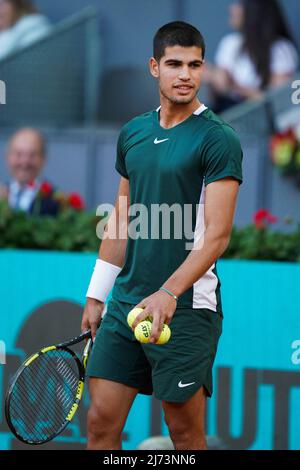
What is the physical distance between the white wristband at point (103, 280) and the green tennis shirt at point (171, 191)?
0.54 feet

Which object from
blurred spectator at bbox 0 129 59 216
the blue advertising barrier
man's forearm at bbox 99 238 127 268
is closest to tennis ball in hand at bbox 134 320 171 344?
man's forearm at bbox 99 238 127 268

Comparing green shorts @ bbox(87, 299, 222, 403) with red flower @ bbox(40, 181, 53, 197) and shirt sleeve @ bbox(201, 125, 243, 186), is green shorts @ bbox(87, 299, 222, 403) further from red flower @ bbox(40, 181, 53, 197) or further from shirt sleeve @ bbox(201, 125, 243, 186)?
red flower @ bbox(40, 181, 53, 197)

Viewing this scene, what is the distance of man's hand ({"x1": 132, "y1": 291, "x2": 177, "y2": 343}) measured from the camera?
13.3ft

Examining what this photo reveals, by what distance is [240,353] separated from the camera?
5996 mm

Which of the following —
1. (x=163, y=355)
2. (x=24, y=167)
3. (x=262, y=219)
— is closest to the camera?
(x=163, y=355)

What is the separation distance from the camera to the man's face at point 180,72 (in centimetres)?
439

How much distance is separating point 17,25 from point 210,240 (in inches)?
259

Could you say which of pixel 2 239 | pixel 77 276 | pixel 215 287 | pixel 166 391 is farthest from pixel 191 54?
pixel 2 239

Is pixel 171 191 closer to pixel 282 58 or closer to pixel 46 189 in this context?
pixel 46 189

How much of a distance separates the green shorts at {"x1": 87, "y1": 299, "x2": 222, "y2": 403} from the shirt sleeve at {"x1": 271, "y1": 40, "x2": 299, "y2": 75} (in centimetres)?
525

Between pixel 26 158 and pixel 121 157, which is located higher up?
pixel 26 158

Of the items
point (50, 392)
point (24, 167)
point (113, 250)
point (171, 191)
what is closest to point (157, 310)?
point (171, 191)
